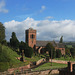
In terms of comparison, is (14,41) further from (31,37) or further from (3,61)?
(3,61)

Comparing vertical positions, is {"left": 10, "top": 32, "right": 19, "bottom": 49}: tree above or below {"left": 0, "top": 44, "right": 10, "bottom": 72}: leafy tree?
above

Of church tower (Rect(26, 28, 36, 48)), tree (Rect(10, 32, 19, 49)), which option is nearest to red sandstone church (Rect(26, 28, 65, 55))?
church tower (Rect(26, 28, 36, 48))

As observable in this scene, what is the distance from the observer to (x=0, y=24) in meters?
63.0

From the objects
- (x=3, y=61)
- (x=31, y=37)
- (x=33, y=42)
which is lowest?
(x=3, y=61)

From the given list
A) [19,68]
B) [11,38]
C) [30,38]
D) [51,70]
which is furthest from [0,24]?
[51,70]

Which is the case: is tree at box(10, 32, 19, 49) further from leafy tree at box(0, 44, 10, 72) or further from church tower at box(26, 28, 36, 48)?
leafy tree at box(0, 44, 10, 72)

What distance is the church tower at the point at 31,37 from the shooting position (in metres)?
82.0

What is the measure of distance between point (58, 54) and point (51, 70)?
25.5 metres

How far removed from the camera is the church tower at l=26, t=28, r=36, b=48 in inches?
3228

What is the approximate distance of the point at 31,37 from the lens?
83.1 meters

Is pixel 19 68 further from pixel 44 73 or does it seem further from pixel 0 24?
pixel 0 24

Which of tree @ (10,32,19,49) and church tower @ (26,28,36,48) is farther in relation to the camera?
church tower @ (26,28,36,48)

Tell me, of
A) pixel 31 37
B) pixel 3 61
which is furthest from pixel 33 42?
pixel 3 61

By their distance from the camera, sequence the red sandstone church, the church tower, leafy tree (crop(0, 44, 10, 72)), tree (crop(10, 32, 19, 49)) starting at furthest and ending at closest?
1. the church tower
2. the red sandstone church
3. tree (crop(10, 32, 19, 49))
4. leafy tree (crop(0, 44, 10, 72))
